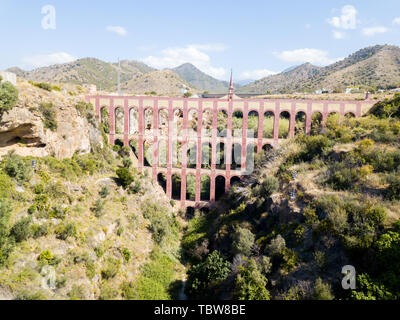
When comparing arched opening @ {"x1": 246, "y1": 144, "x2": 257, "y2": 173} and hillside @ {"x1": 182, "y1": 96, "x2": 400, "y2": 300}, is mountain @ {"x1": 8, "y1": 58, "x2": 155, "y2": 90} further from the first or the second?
hillside @ {"x1": 182, "y1": 96, "x2": 400, "y2": 300}

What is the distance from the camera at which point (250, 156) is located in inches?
1196

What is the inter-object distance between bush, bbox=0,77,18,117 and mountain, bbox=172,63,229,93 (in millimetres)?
143838

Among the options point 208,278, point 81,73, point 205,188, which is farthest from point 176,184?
point 81,73

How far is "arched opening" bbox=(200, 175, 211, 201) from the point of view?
32.0 m

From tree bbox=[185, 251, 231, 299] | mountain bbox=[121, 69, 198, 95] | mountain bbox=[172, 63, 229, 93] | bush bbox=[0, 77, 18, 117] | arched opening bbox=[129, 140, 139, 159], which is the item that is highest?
mountain bbox=[172, 63, 229, 93]

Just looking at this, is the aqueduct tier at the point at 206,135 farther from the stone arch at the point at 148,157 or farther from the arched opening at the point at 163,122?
the arched opening at the point at 163,122

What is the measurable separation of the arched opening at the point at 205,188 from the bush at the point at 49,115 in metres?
18.1

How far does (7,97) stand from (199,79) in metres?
164

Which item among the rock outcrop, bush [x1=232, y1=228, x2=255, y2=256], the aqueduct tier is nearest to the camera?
bush [x1=232, y1=228, x2=255, y2=256]

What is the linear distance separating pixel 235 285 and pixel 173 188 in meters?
20.3

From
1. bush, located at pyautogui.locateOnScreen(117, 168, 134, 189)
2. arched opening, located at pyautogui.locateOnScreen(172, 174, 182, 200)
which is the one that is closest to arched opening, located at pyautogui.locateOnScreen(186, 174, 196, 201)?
arched opening, located at pyautogui.locateOnScreen(172, 174, 182, 200)

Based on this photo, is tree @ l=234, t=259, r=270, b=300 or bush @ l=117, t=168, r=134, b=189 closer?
tree @ l=234, t=259, r=270, b=300

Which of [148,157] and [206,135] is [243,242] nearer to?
[206,135]

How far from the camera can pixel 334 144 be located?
2262 cm
